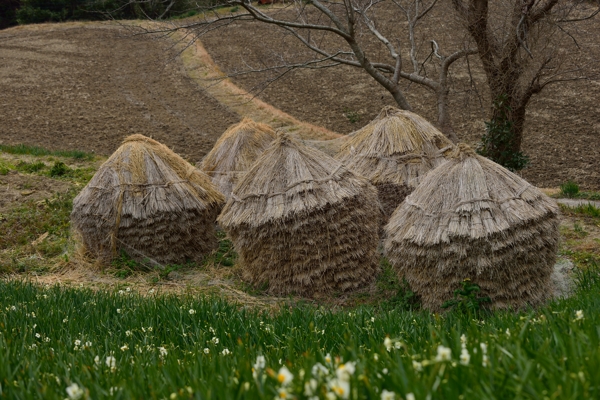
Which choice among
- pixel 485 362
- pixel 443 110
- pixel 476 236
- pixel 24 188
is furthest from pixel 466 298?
pixel 24 188

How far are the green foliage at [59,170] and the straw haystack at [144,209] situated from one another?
17.1 feet

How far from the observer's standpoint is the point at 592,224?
398 inches

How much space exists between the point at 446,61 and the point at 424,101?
8.17m

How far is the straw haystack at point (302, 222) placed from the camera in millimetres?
7902

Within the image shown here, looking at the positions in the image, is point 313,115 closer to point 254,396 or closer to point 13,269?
point 13,269

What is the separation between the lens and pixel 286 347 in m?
3.88

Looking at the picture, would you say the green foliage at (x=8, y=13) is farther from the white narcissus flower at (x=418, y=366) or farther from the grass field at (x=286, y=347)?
the white narcissus flower at (x=418, y=366)

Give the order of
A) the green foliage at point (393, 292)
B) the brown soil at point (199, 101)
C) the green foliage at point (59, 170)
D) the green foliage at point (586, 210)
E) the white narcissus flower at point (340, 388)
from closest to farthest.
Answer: the white narcissus flower at point (340, 388)
the green foliage at point (393, 292)
the green foliage at point (586, 210)
the green foliage at point (59, 170)
the brown soil at point (199, 101)

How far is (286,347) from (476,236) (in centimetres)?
314

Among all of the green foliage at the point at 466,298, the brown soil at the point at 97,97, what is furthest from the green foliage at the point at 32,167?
the green foliage at the point at 466,298

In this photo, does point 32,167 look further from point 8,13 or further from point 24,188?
point 8,13

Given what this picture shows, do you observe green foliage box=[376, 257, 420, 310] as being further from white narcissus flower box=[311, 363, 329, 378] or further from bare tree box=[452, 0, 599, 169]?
bare tree box=[452, 0, 599, 169]

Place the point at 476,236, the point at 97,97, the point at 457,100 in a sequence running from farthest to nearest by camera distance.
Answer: the point at 97,97 < the point at 457,100 < the point at 476,236

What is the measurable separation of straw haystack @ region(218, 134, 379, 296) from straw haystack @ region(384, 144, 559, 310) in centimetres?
112
